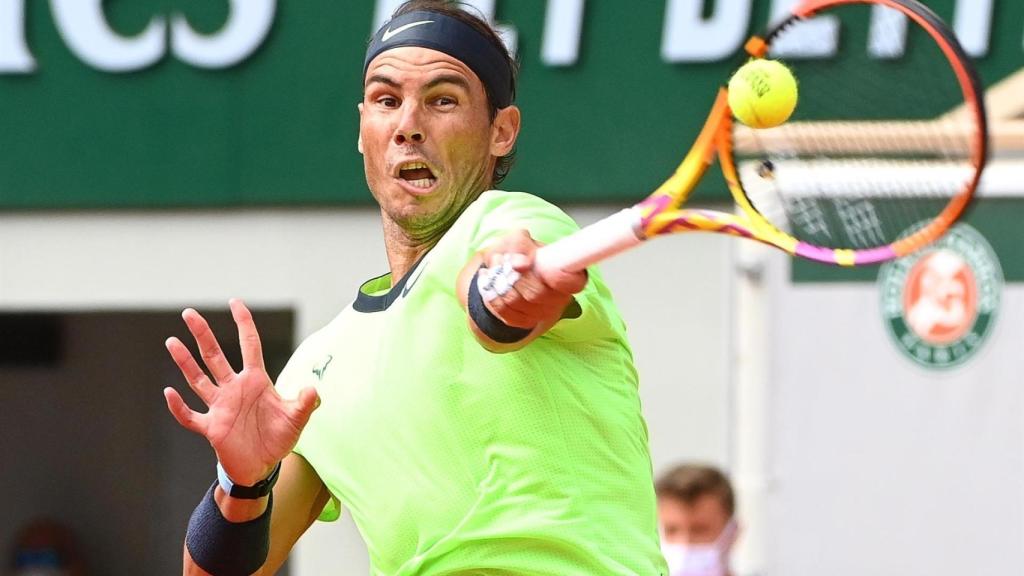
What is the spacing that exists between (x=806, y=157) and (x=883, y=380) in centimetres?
300

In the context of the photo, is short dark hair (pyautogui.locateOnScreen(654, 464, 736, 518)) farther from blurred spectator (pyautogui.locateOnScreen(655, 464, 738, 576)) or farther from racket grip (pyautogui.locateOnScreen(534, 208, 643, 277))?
racket grip (pyautogui.locateOnScreen(534, 208, 643, 277))

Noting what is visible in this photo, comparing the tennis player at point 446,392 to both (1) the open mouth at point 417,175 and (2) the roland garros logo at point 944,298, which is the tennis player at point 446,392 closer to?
(1) the open mouth at point 417,175

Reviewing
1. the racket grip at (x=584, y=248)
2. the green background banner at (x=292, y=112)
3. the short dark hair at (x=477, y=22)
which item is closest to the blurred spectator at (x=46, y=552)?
the green background banner at (x=292, y=112)

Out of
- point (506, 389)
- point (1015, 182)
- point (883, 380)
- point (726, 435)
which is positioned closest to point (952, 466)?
point (883, 380)

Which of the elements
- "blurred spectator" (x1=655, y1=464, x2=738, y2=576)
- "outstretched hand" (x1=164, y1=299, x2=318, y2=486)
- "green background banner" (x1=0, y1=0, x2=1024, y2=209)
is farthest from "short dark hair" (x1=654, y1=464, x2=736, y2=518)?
"green background banner" (x1=0, y1=0, x2=1024, y2=209)

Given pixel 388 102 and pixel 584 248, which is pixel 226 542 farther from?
pixel 584 248

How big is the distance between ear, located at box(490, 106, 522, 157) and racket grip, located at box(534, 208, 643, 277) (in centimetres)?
67

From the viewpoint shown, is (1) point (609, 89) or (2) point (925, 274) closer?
(2) point (925, 274)

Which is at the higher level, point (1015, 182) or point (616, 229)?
point (616, 229)

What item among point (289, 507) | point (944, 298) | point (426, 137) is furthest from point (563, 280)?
point (944, 298)

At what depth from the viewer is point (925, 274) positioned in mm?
6133

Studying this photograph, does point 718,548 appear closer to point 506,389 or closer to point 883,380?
point 883,380

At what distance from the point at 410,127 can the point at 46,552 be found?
28.7 ft

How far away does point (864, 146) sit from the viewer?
137 inches
